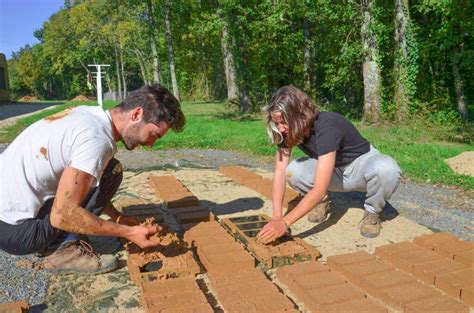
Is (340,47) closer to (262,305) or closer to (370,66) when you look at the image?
(370,66)

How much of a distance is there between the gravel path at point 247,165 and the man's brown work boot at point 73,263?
101mm

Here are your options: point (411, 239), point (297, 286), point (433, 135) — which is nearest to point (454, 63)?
point (433, 135)

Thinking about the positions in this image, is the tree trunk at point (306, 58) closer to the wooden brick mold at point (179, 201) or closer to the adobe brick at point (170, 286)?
the wooden brick mold at point (179, 201)

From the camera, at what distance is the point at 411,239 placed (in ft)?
10.8

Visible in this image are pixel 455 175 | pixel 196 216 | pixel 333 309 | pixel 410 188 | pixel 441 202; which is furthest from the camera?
pixel 455 175

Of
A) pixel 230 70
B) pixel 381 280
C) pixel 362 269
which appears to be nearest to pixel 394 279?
pixel 381 280

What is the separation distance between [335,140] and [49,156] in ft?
6.05

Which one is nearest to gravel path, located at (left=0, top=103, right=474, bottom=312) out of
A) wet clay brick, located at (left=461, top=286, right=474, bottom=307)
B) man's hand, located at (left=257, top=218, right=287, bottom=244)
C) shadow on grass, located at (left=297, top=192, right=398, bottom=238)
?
shadow on grass, located at (left=297, top=192, right=398, bottom=238)

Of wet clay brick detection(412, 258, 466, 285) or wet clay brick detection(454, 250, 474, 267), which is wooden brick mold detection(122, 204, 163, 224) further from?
wet clay brick detection(454, 250, 474, 267)

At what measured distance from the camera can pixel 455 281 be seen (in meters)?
2.38

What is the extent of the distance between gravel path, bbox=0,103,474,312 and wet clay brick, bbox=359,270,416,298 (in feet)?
4.25

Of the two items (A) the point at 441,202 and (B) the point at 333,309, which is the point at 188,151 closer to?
(A) the point at 441,202

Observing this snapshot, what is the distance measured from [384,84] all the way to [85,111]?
1225 cm

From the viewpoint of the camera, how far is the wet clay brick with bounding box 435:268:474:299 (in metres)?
2.32
